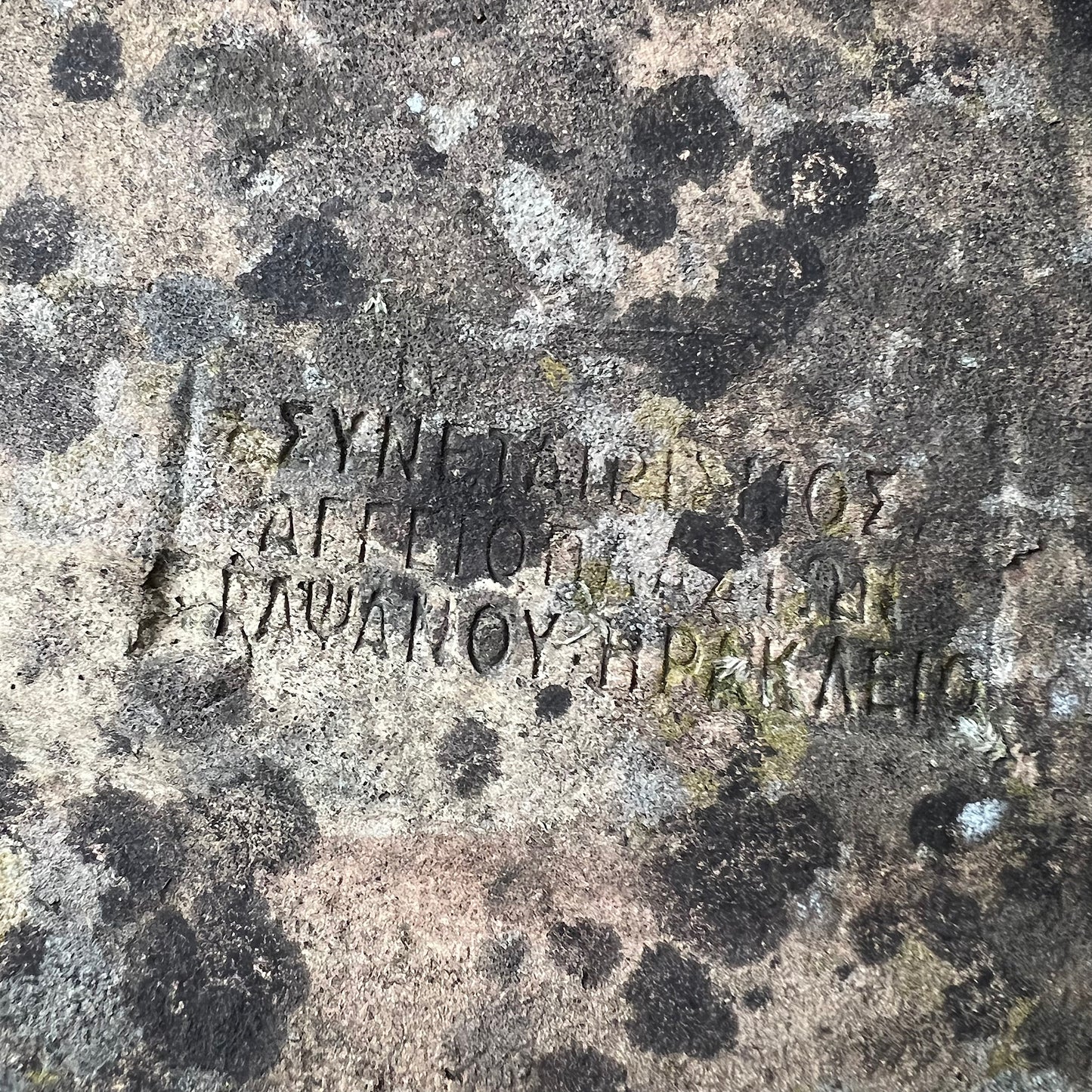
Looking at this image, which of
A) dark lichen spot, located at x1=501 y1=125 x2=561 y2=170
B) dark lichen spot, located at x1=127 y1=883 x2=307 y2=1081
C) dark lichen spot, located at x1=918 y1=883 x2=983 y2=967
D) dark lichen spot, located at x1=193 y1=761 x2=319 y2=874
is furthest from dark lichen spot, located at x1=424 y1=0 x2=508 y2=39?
dark lichen spot, located at x1=918 y1=883 x2=983 y2=967

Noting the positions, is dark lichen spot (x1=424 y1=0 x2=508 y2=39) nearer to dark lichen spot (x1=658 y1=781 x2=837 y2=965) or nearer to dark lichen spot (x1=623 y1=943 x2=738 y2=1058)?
dark lichen spot (x1=658 y1=781 x2=837 y2=965)

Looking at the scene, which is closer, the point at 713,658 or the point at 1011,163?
the point at 1011,163

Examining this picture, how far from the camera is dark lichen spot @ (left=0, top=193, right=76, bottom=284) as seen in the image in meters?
1.78

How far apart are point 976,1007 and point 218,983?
1666 millimetres

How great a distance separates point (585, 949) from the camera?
190 centimetres

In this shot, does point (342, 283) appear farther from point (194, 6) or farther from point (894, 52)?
point (894, 52)

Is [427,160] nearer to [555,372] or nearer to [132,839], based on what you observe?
[555,372]

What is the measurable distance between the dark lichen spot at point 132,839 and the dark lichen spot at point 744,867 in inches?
44.5

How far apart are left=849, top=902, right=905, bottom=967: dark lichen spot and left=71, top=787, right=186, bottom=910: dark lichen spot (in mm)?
1528

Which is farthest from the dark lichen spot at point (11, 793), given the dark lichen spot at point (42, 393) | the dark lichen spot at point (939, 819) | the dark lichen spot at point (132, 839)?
the dark lichen spot at point (939, 819)

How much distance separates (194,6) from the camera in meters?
1.73

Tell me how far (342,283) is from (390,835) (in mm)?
1221

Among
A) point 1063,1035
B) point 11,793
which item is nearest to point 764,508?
point 1063,1035

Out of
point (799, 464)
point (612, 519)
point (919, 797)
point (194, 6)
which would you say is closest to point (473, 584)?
point (612, 519)
